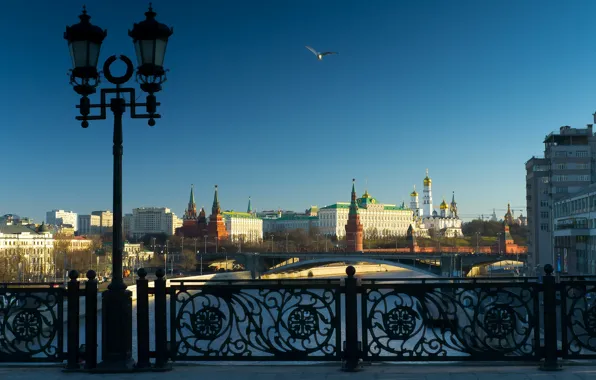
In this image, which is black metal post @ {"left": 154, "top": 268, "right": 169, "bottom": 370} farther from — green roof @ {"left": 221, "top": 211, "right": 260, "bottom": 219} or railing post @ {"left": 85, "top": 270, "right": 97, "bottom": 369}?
green roof @ {"left": 221, "top": 211, "right": 260, "bottom": 219}

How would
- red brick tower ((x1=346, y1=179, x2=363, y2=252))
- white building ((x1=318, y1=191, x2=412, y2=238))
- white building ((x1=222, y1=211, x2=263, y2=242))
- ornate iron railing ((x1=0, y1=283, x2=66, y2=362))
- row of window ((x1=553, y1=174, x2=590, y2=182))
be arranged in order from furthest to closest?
white building ((x1=318, y1=191, x2=412, y2=238)), white building ((x1=222, y1=211, x2=263, y2=242)), red brick tower ((x1=346, y1=179, x2=363, y2=252)), row of window ((x1=553, y1=174, x2=590, y2=182)), ornate iron railing ((x1=0, y1=283, x2=66, y2=362))

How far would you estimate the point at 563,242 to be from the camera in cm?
4678

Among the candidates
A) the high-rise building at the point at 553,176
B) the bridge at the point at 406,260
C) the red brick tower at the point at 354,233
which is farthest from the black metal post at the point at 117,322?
the red brick tower at the point at 354,233

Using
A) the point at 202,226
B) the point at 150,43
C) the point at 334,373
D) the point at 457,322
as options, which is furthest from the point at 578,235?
the point at 202,226

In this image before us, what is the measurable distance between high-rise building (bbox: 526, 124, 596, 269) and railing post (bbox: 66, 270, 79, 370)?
167 ft

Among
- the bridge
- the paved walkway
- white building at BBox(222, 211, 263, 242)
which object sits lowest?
the bridge

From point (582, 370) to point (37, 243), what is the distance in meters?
91.2

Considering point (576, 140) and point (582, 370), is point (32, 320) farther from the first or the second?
point (576, 140)

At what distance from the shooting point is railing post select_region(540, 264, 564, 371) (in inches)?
240

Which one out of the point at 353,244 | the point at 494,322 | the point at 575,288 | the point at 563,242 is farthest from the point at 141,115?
the point at 353,244

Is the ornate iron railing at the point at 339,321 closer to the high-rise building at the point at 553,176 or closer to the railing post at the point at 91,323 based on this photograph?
the railing post at the point at 91,323

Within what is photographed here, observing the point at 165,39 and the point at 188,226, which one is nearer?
the point at 165,39

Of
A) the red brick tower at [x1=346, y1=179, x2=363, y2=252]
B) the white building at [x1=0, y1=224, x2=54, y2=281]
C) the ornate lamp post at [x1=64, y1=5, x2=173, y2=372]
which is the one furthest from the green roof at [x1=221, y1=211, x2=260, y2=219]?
the ornate lamp post at [x1=64, y1=5, x2=173, y2=372]

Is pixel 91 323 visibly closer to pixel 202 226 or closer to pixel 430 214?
pixel 202 226
